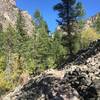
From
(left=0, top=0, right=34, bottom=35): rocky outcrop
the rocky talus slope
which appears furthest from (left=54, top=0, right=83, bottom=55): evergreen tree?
(left=0, top=0, right=34, bottom=35): rocky outcrop

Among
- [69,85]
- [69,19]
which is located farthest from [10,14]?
[69,85]

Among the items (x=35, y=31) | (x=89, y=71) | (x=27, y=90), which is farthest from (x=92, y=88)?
(x=35, y=31)

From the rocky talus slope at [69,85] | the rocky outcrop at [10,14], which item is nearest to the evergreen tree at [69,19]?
the rocky talus slope at [69,85]

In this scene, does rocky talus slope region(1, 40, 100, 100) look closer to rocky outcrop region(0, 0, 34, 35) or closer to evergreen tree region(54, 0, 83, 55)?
evergreen tree region(54, 0, 83, 55)

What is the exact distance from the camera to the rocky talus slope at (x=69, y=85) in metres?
19.8

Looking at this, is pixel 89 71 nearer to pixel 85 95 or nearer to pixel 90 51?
pixel 85 95

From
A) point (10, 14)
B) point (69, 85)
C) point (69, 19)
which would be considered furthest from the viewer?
point (10, 14)

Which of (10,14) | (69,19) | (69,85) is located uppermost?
(10,14)

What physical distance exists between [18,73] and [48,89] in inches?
1564

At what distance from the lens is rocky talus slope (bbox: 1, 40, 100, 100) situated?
781 inches

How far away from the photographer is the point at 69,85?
20922 mm

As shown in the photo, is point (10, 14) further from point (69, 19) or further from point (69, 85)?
point (69, 85)

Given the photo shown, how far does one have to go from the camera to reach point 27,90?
23.0m

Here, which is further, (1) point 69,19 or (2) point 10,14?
(2) point 10,14
